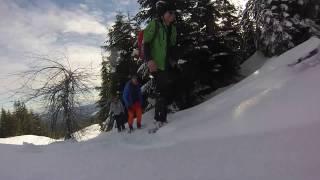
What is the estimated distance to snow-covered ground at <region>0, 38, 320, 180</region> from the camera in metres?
4.77

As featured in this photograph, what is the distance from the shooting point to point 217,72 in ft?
61.8

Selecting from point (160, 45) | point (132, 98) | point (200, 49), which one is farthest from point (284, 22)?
point (160, 45)

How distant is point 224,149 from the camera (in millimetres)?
5453

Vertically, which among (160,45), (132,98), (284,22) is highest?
(284,22)

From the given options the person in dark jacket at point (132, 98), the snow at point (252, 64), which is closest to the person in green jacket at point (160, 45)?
the person in dark jacket at point (132, 98)

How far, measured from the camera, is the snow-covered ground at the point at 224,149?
477 centimetres

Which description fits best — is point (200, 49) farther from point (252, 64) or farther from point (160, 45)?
point (160, 45)

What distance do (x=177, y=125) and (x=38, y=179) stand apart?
2.96m

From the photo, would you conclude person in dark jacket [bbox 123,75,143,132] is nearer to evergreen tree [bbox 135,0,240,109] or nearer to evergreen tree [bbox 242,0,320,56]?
evergreen tree [bbox 135,0,240,109]

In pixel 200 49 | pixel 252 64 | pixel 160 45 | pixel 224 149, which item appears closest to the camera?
pixel 224 149

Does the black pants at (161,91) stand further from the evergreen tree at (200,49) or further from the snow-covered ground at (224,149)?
the evergreen tree at (200,49)

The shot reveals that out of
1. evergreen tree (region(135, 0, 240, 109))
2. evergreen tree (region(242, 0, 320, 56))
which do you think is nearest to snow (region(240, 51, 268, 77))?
evergreen tree (region(135, 0, 240, 109))

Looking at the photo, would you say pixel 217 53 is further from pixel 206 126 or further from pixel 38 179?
pixel 38 179

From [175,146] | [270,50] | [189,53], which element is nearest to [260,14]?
[270,50]
